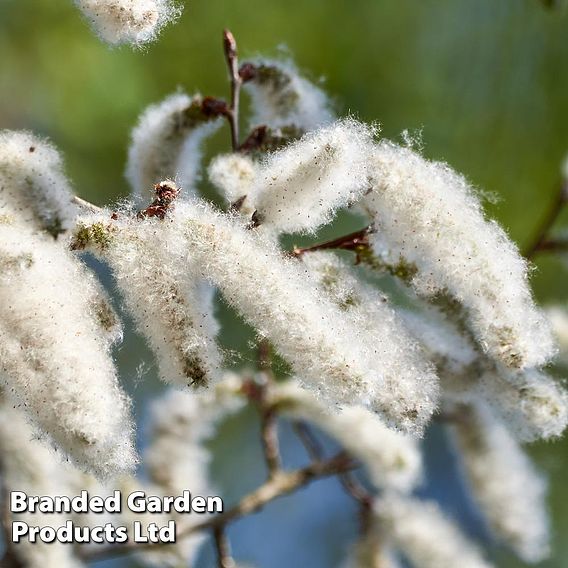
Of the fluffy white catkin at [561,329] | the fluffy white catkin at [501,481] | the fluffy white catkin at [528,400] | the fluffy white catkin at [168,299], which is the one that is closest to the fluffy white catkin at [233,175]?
the fluffy white catkin at [168,299]

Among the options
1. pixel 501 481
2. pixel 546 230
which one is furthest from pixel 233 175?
pixel 501 481

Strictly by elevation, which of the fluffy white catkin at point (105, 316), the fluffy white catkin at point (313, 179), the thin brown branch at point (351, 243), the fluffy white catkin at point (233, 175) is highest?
→ the fluffy white catkin at point (233, 175)

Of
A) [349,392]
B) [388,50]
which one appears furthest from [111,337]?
[388,50]

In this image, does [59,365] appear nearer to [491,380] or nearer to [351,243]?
[351,243]

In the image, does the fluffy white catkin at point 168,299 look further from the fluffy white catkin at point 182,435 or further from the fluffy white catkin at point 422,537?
the fluffy white catkin at point 422,537

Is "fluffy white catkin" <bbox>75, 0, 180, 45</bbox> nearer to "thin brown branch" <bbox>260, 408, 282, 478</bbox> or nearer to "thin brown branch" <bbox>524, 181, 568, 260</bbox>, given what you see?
"thin brown branch" <bbox>524, 181, 568, 260</bbox>

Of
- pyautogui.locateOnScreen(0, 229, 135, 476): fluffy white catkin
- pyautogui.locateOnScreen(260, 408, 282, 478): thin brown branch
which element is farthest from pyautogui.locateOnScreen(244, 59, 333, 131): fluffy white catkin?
pyautogui.locateOnScreen(260, 408, 282, 478): thin brown branch
